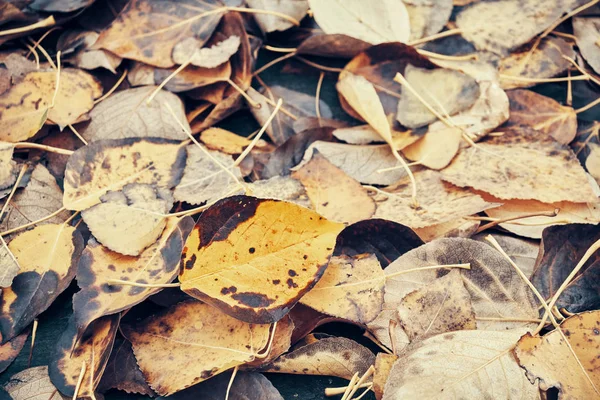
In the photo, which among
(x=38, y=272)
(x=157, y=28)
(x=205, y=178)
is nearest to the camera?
(x=38, y=272)

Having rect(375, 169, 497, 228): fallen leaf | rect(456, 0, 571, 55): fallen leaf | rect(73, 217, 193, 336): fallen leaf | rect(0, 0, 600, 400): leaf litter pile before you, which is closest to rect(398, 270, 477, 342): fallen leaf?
rect(0, 0, 600, 400): leaf litter pile

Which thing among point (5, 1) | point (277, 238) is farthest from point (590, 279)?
point (5, 1)

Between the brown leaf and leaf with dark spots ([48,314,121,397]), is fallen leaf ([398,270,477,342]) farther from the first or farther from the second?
the brown leaf

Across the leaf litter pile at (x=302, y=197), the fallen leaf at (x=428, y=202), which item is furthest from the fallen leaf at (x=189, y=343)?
the fallen leaf at (x=428, y=202)

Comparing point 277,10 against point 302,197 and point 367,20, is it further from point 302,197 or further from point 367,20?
point 302,197

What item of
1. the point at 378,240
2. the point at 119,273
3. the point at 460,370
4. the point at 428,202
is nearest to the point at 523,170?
the point at 428,202

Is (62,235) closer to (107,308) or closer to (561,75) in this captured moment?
(107,308)
